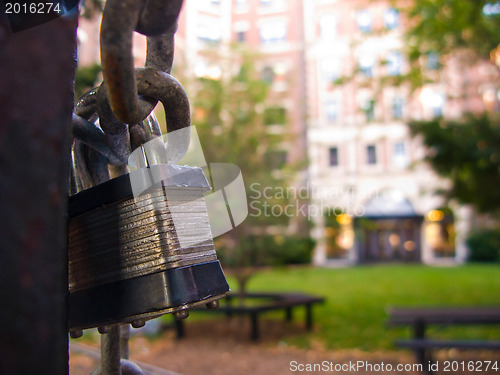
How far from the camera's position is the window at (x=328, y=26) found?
101ft

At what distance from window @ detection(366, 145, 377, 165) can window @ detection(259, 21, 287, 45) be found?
9225 millimetres

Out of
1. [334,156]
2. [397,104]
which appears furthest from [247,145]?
[334,156]

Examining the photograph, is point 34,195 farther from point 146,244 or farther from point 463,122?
point 463,122

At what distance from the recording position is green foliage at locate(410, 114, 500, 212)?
764 centimetres

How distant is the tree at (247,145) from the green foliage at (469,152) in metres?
2.54

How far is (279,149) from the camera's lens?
891 centimetres

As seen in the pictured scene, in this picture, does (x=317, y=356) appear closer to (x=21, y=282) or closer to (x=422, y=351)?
(x=422, y=351)

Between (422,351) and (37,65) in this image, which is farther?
(422,351)

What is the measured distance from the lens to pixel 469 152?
771 cm

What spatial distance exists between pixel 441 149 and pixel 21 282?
8.42 m

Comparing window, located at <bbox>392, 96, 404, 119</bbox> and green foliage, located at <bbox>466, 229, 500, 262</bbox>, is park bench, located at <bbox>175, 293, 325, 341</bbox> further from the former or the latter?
green foliage, located at <bbox>466, 229, 500, 262</bbox>

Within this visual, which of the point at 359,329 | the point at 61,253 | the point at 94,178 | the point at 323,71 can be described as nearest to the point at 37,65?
the point at 61,253

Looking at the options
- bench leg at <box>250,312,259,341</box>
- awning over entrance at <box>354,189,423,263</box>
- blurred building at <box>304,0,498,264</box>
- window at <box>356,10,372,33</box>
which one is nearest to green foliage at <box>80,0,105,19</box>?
bench leg at <box>250,312,259,341</box>

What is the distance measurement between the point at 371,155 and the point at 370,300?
2067 cm
